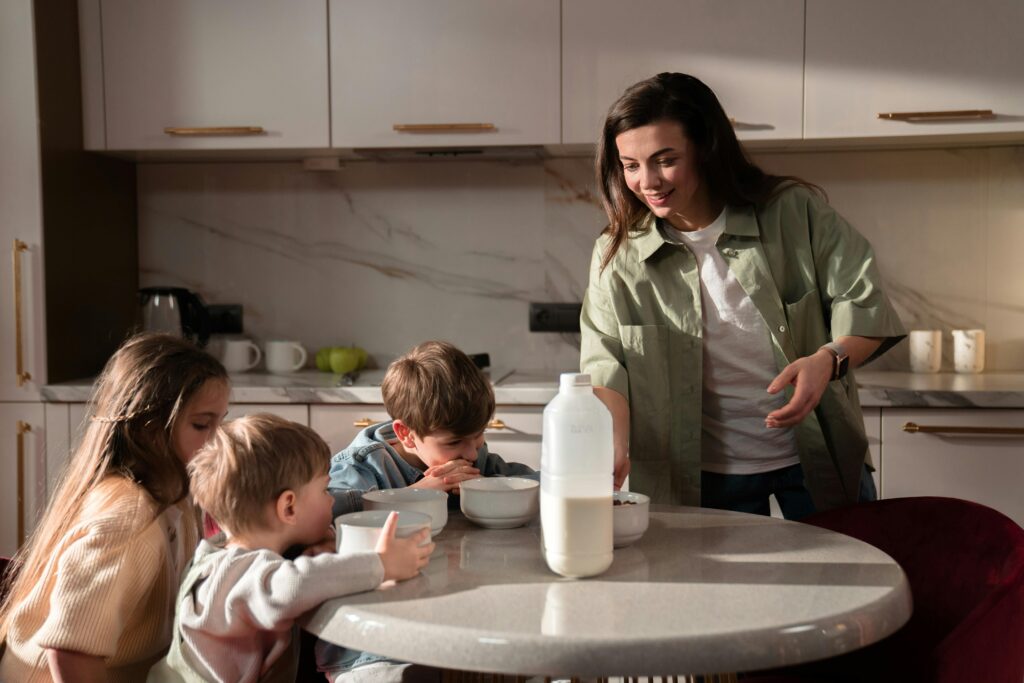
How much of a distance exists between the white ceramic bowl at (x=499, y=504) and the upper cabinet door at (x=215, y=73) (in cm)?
166

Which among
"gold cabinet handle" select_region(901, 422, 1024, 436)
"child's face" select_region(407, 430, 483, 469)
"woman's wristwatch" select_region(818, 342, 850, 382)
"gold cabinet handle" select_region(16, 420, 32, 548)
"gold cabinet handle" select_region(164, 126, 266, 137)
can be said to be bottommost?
"gold cabinet handle" select_region(16, 420, 32, 548)

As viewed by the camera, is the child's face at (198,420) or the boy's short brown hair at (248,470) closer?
the boy's short brown hair at (248,470)

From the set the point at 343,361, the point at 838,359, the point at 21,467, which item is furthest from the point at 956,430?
the point at 21,467

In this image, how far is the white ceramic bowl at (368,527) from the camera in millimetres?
1117

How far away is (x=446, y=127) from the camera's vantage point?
2.70 m

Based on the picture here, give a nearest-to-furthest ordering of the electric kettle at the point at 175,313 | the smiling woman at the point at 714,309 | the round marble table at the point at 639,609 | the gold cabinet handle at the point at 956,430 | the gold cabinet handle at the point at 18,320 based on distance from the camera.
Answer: the round marble table at the point at 639,609 → the smiling woman at the point at 714,309 → the gold cabinet handle at the point at 956,430 → the gold cabinet handle at the point at 18,320 → the electric kettle at the point at 175,313

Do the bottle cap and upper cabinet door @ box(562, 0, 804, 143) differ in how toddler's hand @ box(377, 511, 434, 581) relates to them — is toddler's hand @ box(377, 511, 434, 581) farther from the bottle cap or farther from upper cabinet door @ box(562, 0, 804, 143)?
upper cabinet door @ box(562, 0, 804, 143)

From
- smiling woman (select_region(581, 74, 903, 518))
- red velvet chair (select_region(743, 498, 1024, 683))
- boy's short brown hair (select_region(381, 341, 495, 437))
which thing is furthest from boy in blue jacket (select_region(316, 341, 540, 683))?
red velvet chair (select_region(743, 498, 1024, 683))

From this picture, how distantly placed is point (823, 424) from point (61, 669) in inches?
46.9

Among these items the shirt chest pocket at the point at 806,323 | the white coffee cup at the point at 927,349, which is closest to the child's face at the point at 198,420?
the shirt chest pocket at the point at 806,323

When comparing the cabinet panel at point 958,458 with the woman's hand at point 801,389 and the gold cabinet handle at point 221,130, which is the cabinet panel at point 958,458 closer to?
the woman's hand at point 801,389

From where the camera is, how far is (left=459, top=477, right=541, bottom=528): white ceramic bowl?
1311 mm

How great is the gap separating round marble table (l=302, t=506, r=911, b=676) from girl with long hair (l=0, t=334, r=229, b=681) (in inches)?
13.6

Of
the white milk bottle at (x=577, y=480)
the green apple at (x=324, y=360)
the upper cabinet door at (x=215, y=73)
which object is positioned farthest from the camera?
the green apple at (x=324, y=360)
